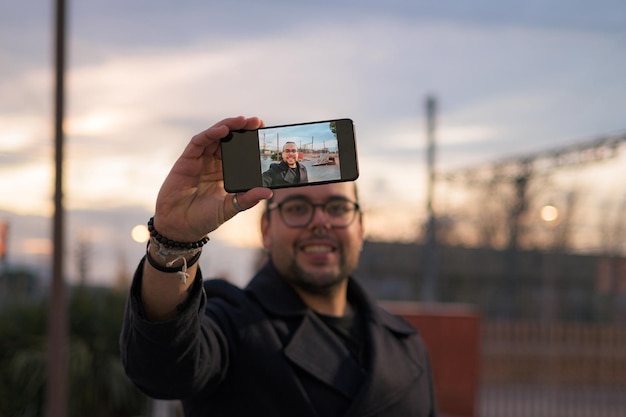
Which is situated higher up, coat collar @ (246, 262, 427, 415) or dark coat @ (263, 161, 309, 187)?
dark coat @ (263, 161, 309, 187)

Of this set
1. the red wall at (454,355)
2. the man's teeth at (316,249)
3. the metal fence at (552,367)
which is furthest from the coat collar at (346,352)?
the metal fence at (552,367)

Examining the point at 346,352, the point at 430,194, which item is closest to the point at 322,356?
the point at 346,352

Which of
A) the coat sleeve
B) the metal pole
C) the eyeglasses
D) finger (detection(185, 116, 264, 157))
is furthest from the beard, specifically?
the metal pole

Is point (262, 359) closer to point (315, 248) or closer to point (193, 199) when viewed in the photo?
point (315, 248)

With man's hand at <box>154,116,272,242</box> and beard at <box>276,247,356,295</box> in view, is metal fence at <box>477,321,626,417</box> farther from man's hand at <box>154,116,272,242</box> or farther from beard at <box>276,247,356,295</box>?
man's hand at <box>154,116,272,242</box>

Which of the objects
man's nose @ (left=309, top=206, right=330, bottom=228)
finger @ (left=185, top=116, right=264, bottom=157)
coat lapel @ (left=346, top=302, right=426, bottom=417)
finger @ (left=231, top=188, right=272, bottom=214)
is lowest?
coat lapel @ (left=346, top=302, right=426, bottom=417)

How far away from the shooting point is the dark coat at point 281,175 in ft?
6.09

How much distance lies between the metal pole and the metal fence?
26.1 ft

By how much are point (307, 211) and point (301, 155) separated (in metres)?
0.76

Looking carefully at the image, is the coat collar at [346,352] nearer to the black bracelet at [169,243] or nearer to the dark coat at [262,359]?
the dark coat at [262,359]

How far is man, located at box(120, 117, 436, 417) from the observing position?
1.88 m

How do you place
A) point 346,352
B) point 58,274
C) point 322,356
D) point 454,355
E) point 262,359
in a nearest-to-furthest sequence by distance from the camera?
point 262,359
point 322,356
point 346,352
point 58,274
point 454,355

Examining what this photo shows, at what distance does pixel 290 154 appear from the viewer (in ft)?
6.16

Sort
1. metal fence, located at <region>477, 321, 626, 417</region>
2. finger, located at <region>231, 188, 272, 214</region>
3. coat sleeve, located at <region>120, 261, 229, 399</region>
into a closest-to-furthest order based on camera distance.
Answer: finger, located at <region>231, 188, 272, 214</region> < coat sleeve, located at <region>120, 261, 229, 399</region> < metal fence, located at <region>477, 321, 626, 417</region>
